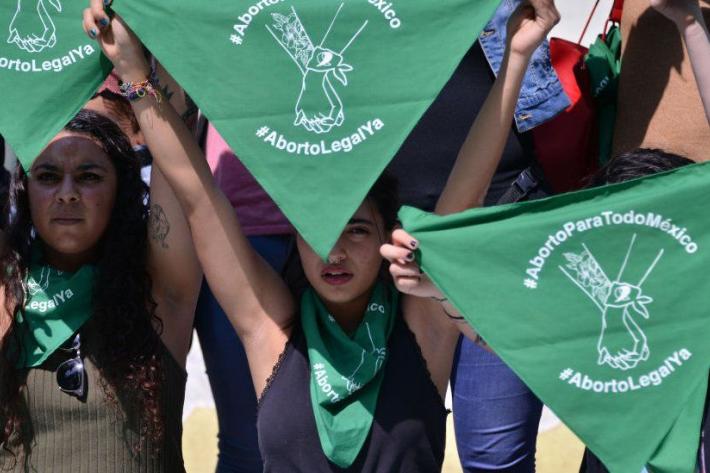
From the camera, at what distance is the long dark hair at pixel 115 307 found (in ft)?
12.9

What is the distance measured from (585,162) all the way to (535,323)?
880 millimetres

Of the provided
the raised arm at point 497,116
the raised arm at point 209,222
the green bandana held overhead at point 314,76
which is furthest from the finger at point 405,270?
the raised arm at point 209,222

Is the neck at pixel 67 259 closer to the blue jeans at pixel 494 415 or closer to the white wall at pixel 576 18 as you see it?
the blue jeans at pixel 494 415

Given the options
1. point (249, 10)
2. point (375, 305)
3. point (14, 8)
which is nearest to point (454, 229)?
point (375, 305)

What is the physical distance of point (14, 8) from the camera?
384 centimetres


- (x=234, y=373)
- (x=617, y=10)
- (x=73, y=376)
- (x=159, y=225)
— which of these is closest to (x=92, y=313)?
(x=73, y=376)

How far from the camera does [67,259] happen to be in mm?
4125

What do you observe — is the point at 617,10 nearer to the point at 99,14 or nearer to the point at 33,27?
the point at 99,14

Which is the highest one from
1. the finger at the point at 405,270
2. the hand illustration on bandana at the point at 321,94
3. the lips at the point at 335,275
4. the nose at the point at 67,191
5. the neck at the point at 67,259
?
the hand illustration on bandana at the point at 321,94

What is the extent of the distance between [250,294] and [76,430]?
23.8 inches

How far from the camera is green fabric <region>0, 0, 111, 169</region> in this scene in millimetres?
3750

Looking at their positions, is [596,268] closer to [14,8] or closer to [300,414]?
[300,414]

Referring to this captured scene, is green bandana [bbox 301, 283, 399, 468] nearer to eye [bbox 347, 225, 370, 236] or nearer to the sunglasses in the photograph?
eye [bbox 347, 225, 370, 236]

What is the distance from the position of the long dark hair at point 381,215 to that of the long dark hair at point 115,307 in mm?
389
